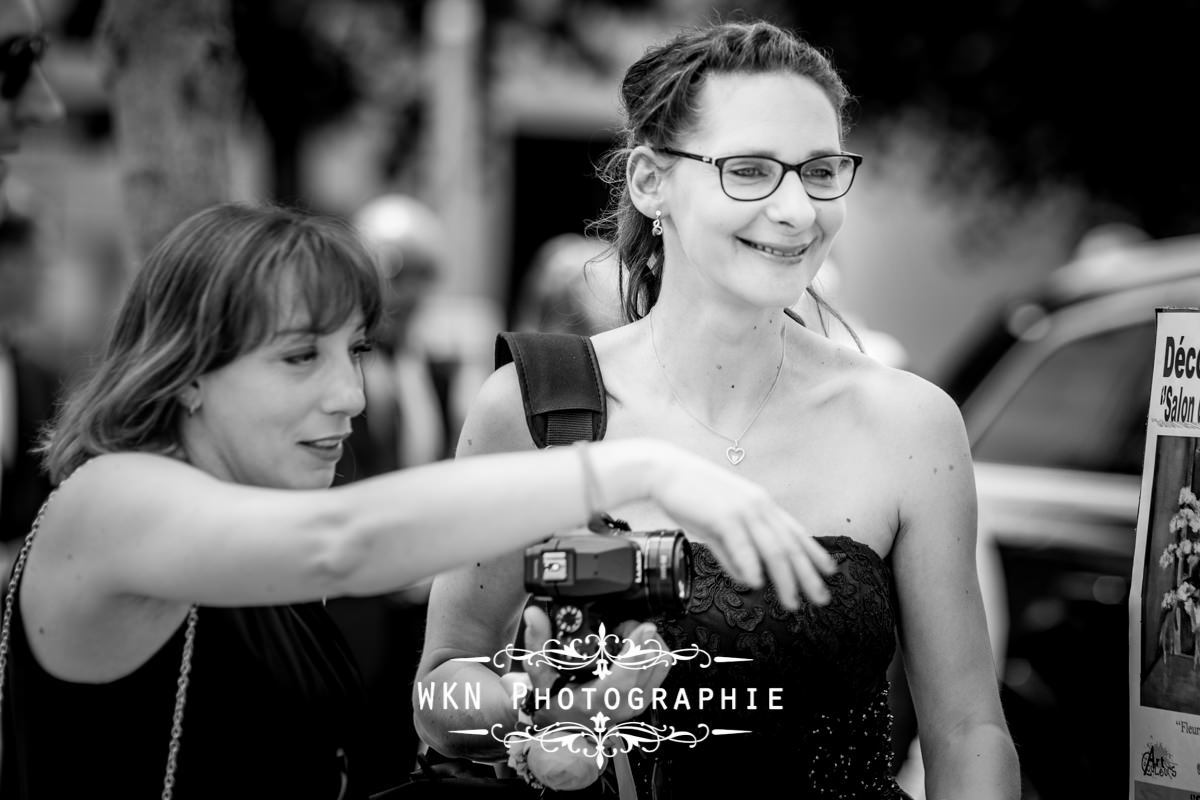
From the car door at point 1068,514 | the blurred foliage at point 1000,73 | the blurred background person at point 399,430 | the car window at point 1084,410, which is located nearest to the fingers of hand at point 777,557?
the car door at point 1068,514

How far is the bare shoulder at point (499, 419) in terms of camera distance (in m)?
2.87

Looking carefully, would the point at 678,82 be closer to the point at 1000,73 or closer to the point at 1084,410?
the point at 1084,410

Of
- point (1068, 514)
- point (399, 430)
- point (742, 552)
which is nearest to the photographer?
point (742, 552)

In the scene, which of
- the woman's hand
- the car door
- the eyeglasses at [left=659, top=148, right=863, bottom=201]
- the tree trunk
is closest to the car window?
the car door

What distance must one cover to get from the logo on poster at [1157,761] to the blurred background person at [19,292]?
2364 millimetres

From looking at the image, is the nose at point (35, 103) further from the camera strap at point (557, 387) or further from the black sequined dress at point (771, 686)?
the black sequined dress at point (771, 686)

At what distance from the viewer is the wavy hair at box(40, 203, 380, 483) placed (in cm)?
220

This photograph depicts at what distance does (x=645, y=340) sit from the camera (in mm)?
3049

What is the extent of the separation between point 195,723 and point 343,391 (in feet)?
1.76

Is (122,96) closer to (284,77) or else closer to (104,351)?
(104,351)

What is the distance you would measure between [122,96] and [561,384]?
2.25m

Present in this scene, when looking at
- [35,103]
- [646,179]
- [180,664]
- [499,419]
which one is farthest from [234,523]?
[35,103]

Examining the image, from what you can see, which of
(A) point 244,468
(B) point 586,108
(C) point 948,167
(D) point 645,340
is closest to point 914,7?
(C) point 948,167

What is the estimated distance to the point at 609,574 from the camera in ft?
7.06
